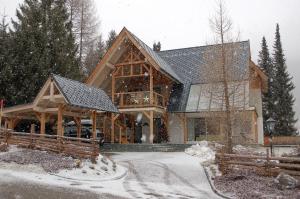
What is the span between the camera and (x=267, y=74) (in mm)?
47312

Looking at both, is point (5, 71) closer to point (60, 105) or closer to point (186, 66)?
point (60, 105)

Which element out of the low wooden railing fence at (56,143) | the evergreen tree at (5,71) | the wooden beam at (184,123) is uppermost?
the evergreen tree at (5,71)

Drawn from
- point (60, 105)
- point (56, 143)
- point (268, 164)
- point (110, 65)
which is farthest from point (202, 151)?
point (110, 65)

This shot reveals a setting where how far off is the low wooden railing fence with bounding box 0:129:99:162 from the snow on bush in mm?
7370

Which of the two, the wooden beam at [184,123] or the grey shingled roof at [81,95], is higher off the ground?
the grey shingled roof at [81,95]

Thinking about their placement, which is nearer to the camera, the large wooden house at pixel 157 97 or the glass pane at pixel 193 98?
the large wooden house at pixel 157 97

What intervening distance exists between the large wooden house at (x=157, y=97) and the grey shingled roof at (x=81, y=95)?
4.08m

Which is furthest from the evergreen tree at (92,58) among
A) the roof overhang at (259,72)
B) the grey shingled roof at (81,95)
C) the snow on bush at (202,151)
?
the snow on bush at (202,151)

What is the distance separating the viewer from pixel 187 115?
28.1 m

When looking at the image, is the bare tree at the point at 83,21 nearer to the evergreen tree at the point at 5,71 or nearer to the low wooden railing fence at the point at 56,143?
the evergreen tree at the point at 5,71

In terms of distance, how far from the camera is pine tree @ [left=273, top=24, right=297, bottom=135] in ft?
141

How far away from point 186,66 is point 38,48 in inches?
517

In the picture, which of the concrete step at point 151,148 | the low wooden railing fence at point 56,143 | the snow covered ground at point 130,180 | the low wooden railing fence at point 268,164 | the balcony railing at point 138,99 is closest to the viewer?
the snow covered ground at point 130,180

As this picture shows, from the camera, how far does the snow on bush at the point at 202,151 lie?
20.3m
